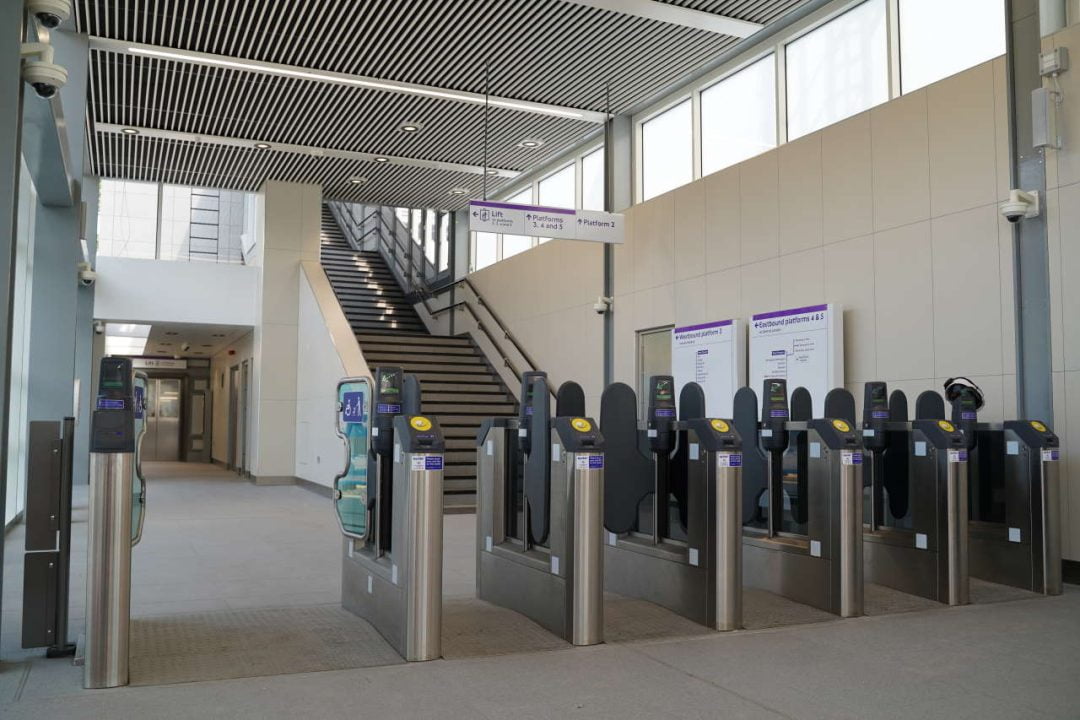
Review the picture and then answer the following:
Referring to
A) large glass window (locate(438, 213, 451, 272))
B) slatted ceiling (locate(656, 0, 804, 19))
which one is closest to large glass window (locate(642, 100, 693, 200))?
slatted ceiling (locate(656, 0, 804, 19))

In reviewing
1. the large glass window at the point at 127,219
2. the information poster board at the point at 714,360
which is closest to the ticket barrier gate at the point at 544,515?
the information poster board at the point at 714,360

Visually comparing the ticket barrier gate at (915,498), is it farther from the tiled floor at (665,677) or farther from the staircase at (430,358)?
the staircase at (430,358)

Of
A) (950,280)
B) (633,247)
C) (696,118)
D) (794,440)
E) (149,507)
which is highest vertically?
(696,118)

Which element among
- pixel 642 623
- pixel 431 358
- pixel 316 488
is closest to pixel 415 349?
pixel 431 358

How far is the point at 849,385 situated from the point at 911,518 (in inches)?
74.4

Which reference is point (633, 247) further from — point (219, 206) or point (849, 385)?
point (219, 206)

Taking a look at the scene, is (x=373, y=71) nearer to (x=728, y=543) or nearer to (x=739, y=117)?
(x=739, y=117)

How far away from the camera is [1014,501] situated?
574 centimetres

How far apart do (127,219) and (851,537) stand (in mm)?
12425

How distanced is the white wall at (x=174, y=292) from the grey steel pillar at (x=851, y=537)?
35.8 ft

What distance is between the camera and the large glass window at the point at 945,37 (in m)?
6.60

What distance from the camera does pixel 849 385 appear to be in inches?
295

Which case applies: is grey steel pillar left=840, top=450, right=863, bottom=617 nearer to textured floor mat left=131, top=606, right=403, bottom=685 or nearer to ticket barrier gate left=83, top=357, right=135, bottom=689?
textured floor mat left=131, top=606, right=403, bottom=685

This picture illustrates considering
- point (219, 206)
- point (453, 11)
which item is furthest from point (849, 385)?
point (219, 206)
